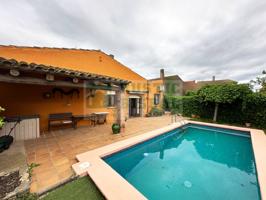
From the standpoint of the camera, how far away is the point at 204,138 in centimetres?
750

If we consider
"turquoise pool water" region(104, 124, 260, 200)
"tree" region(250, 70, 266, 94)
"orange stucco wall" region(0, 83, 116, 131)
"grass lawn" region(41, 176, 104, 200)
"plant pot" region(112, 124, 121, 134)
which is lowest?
"turquoise pool water" region(104, 124, 260, 200)

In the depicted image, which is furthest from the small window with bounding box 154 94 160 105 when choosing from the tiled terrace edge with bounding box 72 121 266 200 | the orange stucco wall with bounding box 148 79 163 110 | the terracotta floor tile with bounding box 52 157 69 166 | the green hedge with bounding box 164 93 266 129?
the terracotta floor tile with bounding box 52 157 69 166

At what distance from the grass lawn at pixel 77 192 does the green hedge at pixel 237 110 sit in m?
11.5

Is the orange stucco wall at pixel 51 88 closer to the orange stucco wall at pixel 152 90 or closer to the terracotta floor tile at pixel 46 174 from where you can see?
the orange stucco wall at pixel 152 90

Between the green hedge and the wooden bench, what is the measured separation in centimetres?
1140

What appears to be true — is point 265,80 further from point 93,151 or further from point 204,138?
point 93,151

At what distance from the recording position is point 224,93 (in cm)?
939

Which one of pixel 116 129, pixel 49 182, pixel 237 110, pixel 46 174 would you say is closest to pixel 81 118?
pixel 116 129

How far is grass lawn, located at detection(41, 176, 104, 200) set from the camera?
2.31 meters

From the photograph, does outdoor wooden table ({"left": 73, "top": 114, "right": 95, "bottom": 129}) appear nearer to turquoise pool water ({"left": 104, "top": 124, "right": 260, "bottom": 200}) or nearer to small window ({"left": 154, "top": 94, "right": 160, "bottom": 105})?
turquoise pool water ({"left": 104, "top": 124, "right": 260, "bottom": 200})

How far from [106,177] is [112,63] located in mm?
9721

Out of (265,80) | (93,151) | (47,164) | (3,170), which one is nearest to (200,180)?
(93,151)

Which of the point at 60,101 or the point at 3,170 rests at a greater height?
the point at 60,101

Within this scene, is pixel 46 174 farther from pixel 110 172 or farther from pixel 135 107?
pixel 135 107
